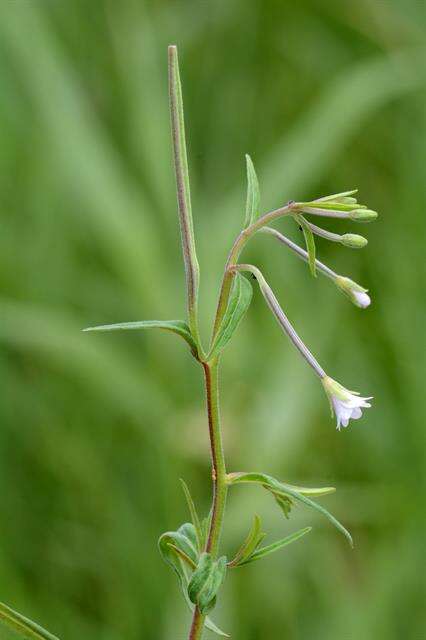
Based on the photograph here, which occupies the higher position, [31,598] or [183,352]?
[183,352]

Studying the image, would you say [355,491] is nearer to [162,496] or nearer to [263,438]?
[263,438]

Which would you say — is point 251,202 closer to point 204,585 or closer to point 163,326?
point 163,326

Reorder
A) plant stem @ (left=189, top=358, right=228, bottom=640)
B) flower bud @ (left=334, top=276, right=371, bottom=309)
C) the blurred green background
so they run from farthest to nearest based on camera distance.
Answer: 1. the blurred green background
2. flower bud @ (left=334, top=276, right=371, bottom=309)
3. plant stem @ (left=189, top=358, right=228, bottom=640)

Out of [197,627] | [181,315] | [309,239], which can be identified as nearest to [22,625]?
[197,627]

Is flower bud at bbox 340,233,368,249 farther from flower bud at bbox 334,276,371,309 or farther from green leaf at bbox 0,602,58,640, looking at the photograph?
green leaf at bbox 0,602,58,640

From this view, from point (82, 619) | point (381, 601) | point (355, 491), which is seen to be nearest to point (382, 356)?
point (355, 491)

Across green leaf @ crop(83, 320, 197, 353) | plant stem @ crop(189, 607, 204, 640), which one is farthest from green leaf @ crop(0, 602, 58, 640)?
green leaf @ crop(83, 320, 197, 353)

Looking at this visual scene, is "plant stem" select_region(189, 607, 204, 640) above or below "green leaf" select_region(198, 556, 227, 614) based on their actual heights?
below
